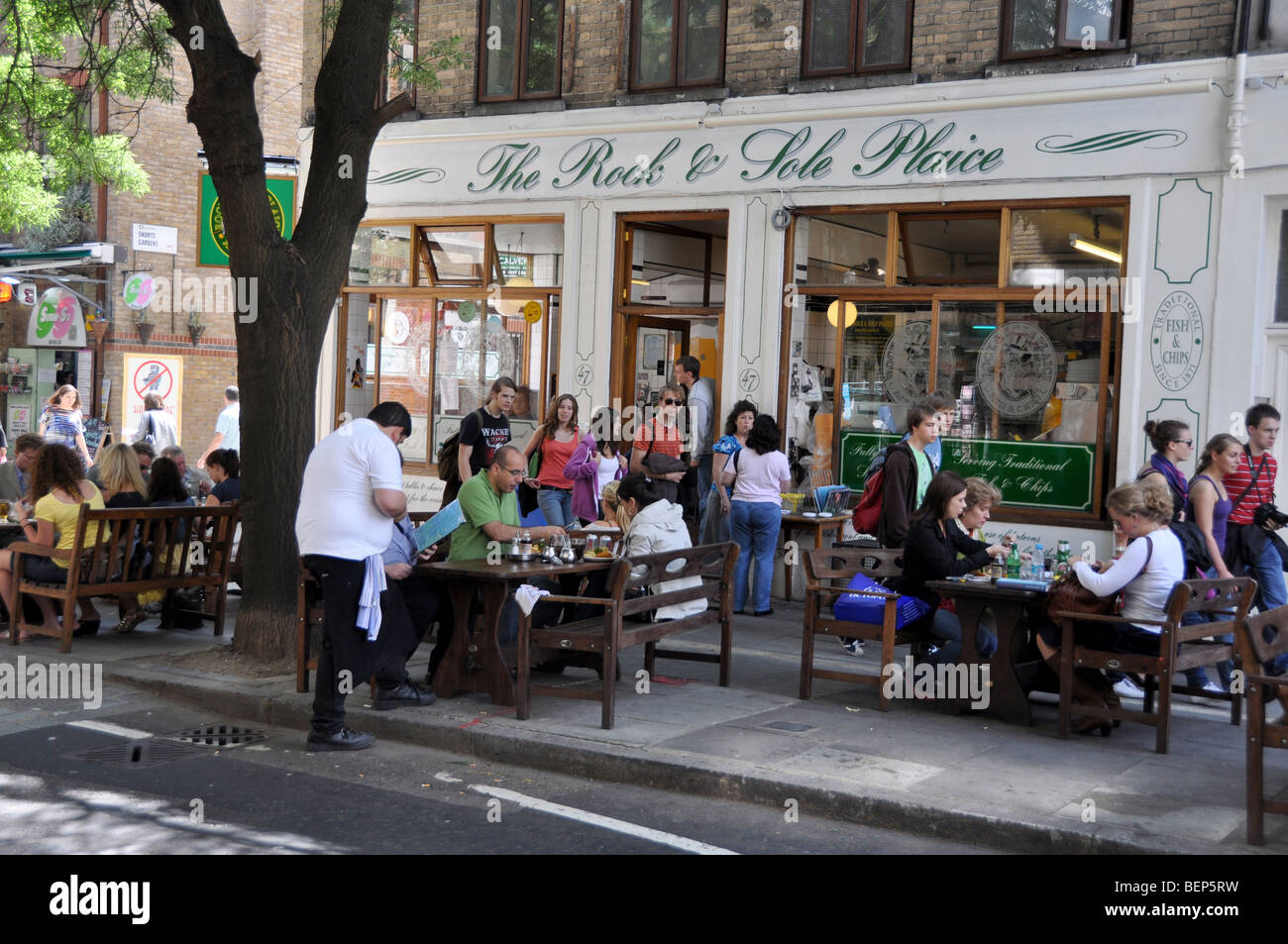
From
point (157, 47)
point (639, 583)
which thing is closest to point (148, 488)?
point (157, 47)

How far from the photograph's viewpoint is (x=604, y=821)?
6.09 m

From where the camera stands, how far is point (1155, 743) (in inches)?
293

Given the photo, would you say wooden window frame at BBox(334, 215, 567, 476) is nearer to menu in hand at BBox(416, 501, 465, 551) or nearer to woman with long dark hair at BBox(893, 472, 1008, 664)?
menu in hand at BBox(416, 501, 465, 551)

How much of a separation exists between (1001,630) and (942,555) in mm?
589

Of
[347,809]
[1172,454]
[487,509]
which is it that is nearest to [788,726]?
[487,509]

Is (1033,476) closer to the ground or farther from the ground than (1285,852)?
farther from the ground

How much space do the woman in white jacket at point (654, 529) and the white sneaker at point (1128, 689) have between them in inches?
116

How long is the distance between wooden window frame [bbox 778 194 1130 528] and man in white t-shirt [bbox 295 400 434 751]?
6.35 m

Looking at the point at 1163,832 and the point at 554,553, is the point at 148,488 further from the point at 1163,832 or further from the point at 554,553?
the point at 1163,832

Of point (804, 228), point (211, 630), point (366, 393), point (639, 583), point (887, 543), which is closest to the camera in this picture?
point (639, 583)

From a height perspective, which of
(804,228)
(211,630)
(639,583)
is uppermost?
(804,228)

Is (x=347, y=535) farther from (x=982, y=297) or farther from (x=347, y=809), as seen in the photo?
(x=982, y=297)

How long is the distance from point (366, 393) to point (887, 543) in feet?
28.0

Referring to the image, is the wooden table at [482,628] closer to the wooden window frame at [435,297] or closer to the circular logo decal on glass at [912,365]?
the circular logo decal on glass at [912,365]
